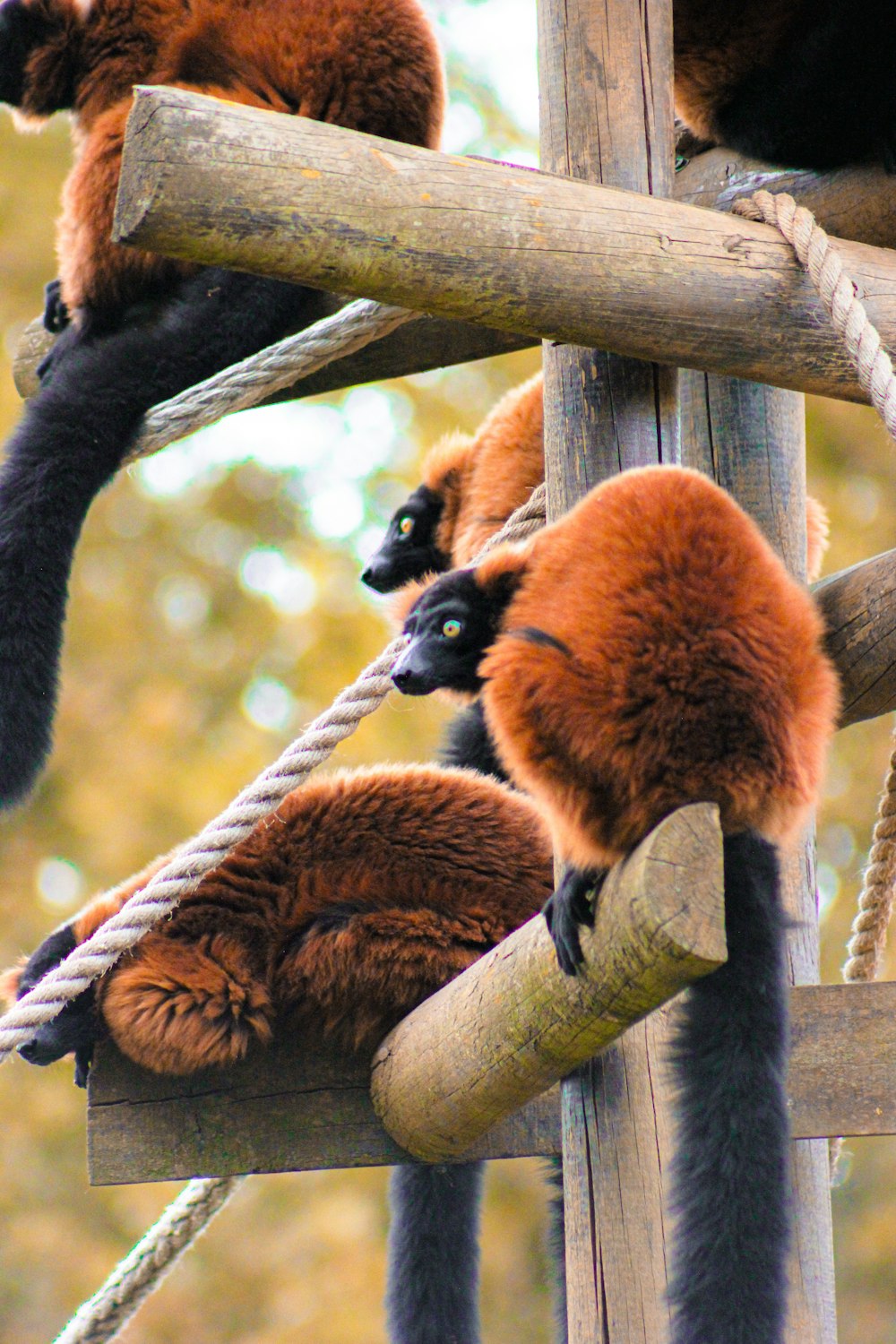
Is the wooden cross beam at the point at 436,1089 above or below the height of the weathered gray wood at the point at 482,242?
below

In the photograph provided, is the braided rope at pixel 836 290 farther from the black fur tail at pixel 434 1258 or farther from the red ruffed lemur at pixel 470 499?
the red ruffed lemur at pixel 470 499

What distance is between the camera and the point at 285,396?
13.1 ft

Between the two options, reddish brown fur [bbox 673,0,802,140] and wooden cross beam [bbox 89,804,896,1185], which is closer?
wooden cross beam [bbox 89,804,896,1185]

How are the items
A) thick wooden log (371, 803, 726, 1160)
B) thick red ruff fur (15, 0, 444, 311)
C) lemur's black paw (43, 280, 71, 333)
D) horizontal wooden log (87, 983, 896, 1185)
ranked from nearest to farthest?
thick wooden log (371, 803, 726, 1160) < horizontal wooden log (87, 983, 896, 1185) < thick red ruff fur (15, 0, 444, 311) < lemur's black paw (43, 280, 71, 333)

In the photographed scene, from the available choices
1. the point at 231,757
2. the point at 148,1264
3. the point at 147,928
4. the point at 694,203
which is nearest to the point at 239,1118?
the point at 147,928

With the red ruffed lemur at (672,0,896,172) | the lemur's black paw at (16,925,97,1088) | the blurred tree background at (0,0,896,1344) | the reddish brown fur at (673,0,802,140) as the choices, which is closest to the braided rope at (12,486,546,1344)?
the lemur's black paw at (16,925,97,1088)

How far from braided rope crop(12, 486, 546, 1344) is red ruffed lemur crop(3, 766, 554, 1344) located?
0.17 metres

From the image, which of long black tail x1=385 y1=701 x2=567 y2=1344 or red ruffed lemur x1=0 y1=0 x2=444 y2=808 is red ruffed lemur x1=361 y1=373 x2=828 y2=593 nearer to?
red ruffed lemur x1=0 y1=0 x2=444 y2=808

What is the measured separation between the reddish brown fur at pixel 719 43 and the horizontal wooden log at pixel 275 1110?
6.85 ft

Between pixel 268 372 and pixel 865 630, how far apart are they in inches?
54.2

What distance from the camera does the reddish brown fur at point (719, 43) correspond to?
3324 millimetres

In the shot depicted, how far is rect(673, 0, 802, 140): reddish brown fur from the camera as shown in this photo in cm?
332

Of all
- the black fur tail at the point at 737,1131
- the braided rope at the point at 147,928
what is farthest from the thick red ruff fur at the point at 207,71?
the black fur tail at the point at 737,1131

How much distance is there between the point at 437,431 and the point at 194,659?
297 cm
